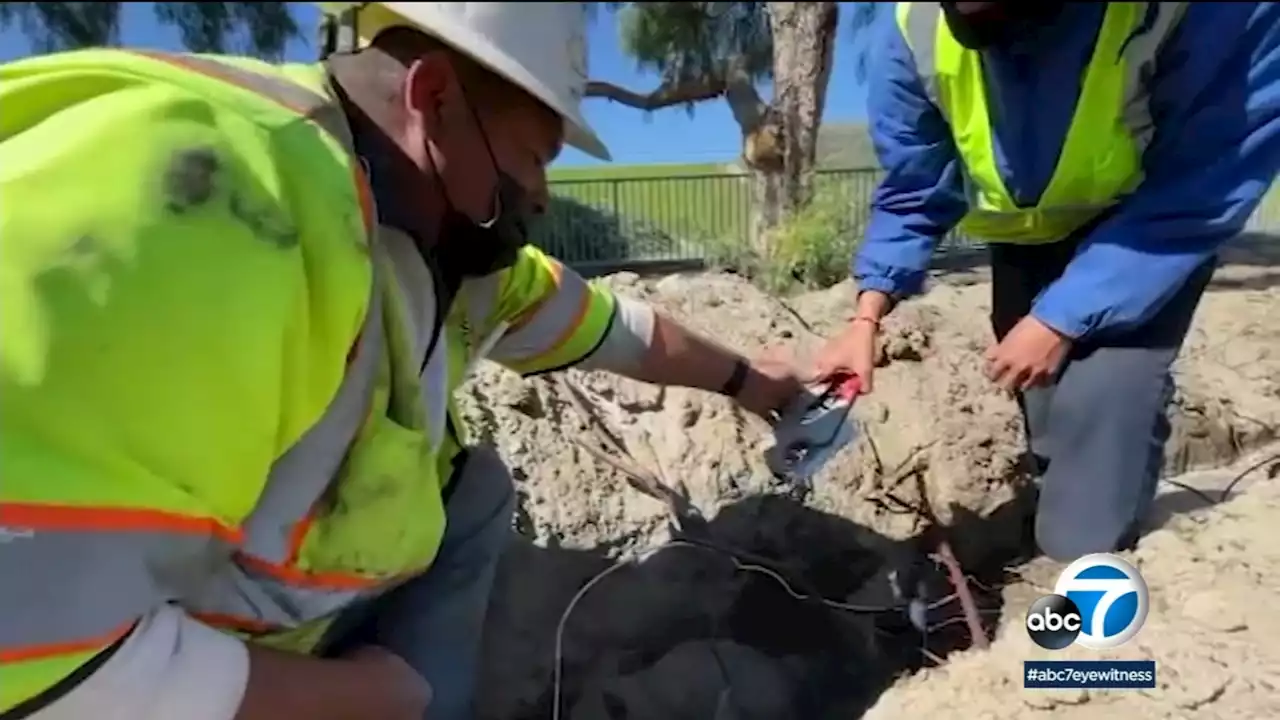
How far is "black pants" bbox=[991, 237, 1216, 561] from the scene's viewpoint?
1270 mm

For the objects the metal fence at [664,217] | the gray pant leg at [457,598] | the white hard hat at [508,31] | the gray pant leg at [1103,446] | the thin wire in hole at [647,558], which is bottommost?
the thin wire in hole at [647,558]

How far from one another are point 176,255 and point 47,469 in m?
0.13

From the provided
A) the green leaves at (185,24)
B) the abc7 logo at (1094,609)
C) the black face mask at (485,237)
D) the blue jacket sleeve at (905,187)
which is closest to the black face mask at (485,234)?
the black face mask at (485,237)

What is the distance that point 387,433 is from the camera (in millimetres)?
852

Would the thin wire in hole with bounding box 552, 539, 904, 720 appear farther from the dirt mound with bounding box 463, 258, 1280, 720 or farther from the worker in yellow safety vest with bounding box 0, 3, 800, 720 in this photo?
the worker in yellow safety vest with bounding box 0, 3, 800, 720

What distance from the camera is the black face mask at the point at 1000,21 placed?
37.7 inches

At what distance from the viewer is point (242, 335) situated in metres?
0.71

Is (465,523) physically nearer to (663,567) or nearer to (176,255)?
(663,567)

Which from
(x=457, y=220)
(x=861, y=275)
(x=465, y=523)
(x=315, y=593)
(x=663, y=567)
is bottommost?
(x=663, y=567)

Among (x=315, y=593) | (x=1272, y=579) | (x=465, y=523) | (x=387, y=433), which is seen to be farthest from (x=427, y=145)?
(x=1272, y=579)

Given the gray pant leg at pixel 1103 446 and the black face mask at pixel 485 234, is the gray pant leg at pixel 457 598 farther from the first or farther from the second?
the gray pant leg at pixel 1103 446

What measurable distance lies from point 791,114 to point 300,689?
595 millimetres

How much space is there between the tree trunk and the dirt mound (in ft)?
1.06

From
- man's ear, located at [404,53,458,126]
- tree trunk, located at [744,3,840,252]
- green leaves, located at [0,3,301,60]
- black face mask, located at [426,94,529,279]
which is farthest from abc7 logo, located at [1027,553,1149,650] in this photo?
green leaves, located at [0,3,301,60]
